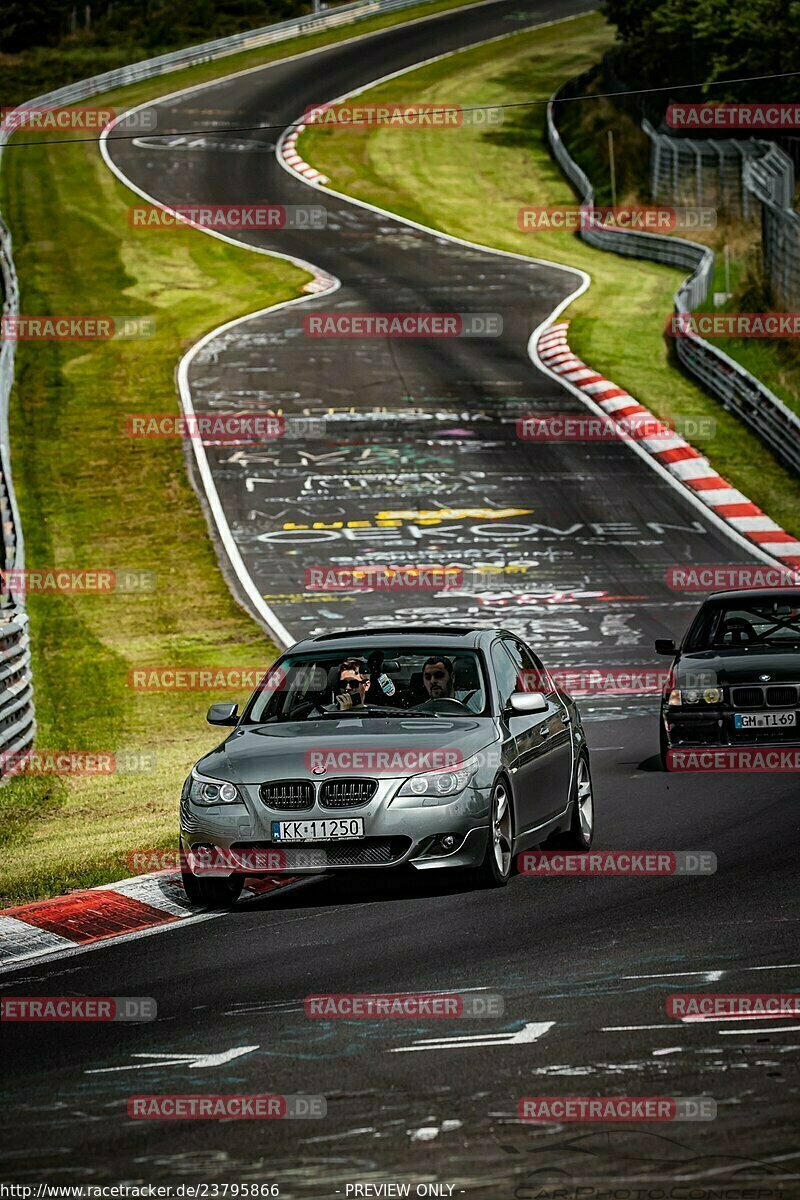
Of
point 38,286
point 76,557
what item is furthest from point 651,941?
point 38,286

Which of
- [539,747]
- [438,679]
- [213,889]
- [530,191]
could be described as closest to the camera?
[213,889]

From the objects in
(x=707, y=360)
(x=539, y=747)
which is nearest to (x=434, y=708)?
(x=539, y=747)

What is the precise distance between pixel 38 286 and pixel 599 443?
19.7 meters

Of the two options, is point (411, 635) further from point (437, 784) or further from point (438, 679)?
point (437, 784)

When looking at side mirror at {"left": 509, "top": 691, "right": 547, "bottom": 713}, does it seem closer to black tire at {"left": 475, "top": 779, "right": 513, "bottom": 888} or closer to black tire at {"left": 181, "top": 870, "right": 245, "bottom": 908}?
black tire at {"left": 475, "top": 779, "right": 513, "bottom": 888}

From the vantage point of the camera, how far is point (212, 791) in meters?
10.4

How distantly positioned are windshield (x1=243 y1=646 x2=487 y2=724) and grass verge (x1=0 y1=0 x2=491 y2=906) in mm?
1421

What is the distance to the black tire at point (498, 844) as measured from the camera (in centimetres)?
1026

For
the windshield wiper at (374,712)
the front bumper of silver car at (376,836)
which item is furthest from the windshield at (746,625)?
the front bumper of silver car at (376,836)

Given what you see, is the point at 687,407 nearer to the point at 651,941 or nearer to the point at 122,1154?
the point at 651,941

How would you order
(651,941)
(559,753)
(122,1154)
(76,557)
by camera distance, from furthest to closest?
(76,557) < (559,753) < (651,941) < (122,1154)

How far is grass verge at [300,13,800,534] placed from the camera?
35.9m

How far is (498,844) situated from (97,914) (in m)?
2.23

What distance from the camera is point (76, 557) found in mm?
28766
